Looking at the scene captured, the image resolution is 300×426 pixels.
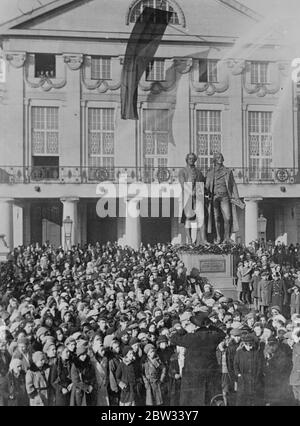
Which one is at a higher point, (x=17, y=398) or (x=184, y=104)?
(x=184, y=104)

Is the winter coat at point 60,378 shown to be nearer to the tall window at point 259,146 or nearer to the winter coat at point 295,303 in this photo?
the winter coat at point 295,303

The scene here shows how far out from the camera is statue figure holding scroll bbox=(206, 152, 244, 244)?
47.1 ft

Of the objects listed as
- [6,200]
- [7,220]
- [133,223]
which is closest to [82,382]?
[7,220]

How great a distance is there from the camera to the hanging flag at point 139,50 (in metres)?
15.4

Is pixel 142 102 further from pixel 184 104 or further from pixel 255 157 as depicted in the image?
pixel 255 157

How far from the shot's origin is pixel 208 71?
663 inches

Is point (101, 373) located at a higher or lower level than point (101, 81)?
lower

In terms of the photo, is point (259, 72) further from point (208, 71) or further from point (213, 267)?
point (213, 267)

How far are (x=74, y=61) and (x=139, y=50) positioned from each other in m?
2.24

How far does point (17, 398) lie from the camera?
25.5 ft

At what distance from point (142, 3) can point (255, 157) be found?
5547 millimetres

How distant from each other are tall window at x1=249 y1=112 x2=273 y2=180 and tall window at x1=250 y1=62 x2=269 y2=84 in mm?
1024

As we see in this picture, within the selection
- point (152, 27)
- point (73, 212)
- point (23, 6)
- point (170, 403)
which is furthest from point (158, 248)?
point (170, 403)

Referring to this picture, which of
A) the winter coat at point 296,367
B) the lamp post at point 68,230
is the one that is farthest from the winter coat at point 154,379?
the lamp post at point 68,230
